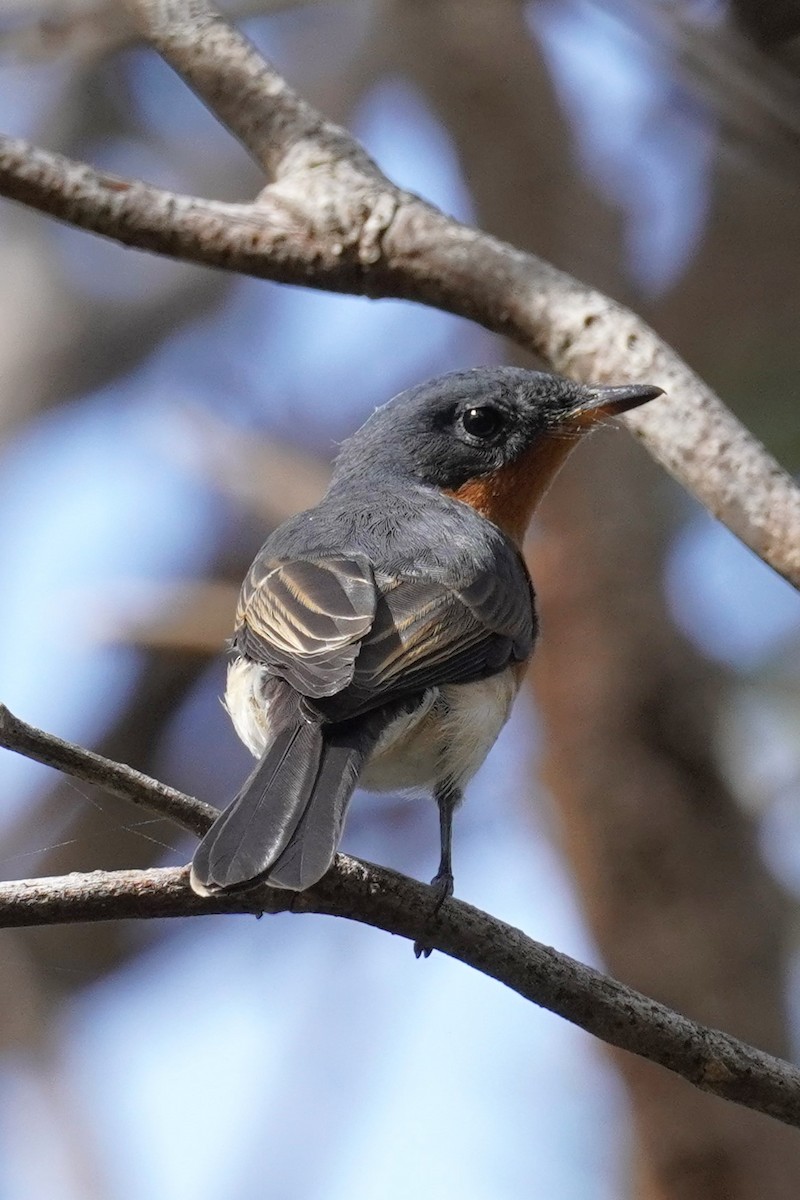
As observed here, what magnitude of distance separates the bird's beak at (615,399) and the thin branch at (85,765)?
1.65m

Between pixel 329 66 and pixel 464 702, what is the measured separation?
22.3 ft

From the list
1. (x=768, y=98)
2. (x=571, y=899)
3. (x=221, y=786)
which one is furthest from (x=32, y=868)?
(x=768, y=98)

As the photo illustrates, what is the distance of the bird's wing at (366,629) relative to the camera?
3244 millimetres

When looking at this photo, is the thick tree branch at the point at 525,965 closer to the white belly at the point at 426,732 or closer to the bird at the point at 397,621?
the bird at the point at 397,621

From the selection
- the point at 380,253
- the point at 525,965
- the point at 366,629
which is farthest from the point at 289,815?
the point at 380,253

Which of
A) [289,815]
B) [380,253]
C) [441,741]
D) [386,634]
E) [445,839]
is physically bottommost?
[445,839]

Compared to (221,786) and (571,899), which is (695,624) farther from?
(221,786)

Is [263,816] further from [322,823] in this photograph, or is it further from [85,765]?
[85,765]

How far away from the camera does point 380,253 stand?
154 inches

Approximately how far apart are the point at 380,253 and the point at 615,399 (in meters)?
0.74

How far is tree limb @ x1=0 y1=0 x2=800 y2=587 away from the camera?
3.60m

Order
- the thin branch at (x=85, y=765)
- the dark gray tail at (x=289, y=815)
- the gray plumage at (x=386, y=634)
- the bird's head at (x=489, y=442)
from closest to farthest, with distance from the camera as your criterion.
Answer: the thin branch at (x=85, y=765) < the dark gray tail at (x=289, y=815) < the gray plumage at (x=386, y=634) < the bird's head at (x=489, y=442)

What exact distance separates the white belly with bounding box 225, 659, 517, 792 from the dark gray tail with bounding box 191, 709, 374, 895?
11.6 inches

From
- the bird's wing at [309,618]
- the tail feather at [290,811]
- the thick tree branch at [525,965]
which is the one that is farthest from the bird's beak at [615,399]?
the thick tree branch at [525,965]
